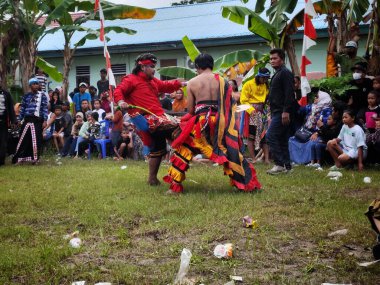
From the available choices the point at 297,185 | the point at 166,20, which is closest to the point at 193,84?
the point at 297,185

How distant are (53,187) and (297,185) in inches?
152

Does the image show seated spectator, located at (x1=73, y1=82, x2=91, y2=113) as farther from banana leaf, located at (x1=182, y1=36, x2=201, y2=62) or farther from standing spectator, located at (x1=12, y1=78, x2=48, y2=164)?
standing spectator, located at (x1=12, y1=78, x2=48, y2=164)

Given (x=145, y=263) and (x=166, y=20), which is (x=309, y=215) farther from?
(x=166, y=20)

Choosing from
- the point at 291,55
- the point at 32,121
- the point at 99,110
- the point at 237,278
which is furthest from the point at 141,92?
the point at 99,110

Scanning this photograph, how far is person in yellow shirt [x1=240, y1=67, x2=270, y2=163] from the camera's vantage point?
43.7 ft

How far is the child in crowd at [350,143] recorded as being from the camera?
11.0m

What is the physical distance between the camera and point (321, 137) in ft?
40.3

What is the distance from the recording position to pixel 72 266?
5074 mm

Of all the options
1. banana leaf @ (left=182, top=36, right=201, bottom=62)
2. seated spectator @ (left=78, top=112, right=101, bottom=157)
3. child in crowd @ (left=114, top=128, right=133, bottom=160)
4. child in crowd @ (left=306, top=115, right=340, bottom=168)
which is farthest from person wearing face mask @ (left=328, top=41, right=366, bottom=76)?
seated spectator @ (left=78, top=112, right=101, bottom=157)

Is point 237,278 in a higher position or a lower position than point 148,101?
lower

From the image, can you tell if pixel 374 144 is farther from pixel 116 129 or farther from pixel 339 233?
pixel 116 129

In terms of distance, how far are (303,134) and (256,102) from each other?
1333 millimetres

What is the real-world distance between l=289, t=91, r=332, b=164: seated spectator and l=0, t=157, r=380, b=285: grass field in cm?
243

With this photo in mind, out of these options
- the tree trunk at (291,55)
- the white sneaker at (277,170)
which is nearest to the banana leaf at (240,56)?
the tree trunk at (291,55)
